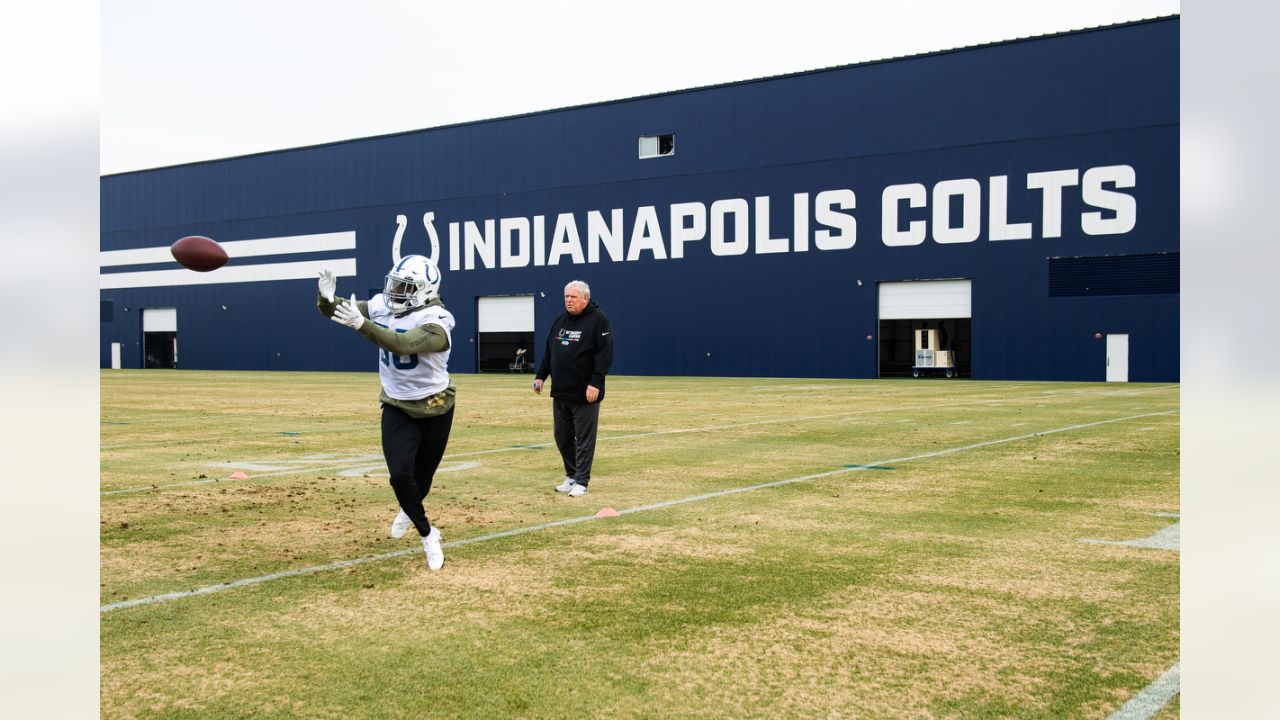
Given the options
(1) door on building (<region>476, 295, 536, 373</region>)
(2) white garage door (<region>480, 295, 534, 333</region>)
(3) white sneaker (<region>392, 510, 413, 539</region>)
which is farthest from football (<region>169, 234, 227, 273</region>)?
(2) white garage door (<region>480, 295, 534, 333</region>)

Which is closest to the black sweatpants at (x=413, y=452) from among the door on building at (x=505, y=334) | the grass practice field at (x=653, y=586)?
the grass practice field at (x=653, y=586)

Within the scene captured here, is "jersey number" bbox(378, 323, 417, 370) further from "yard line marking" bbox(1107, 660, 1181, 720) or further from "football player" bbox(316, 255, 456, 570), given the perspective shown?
"yard line marking" bbox(1107, 660, 1181, 720)

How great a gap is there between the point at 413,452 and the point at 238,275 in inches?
2240

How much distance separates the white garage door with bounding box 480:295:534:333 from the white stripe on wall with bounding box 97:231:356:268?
9.23 metres

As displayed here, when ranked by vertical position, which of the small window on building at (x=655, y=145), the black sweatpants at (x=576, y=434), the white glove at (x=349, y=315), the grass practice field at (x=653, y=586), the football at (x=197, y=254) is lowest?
the grass practice field at (x=653, y=586)

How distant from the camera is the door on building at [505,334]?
50.5 meters

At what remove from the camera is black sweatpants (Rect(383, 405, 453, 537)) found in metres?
6.83

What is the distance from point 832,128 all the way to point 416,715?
40968 mm

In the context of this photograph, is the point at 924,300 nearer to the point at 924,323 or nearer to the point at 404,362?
the point at 924,323

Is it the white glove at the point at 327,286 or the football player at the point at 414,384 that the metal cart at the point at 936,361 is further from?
the white glove at the point at 327,286

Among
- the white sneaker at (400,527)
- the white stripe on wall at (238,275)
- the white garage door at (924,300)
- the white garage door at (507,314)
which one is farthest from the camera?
the white stripe on wall at (238,275)

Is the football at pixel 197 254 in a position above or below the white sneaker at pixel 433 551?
above

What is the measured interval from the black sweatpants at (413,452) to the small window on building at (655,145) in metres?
40.8
